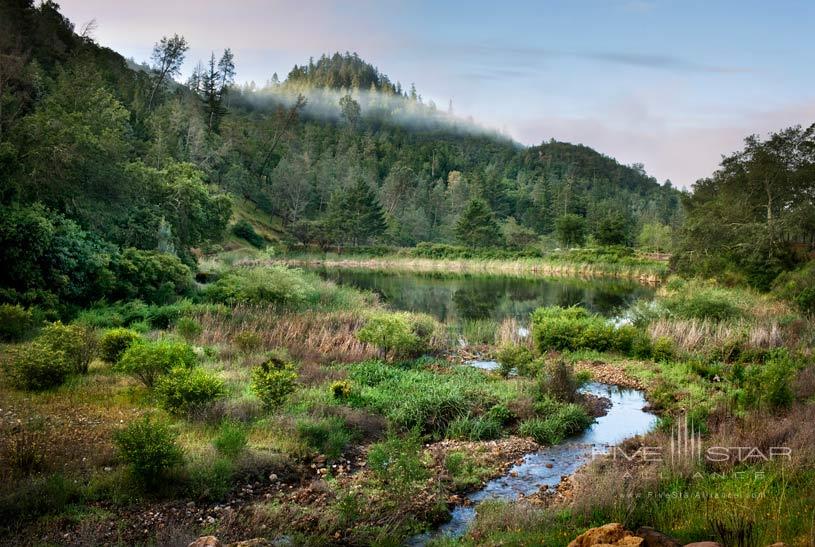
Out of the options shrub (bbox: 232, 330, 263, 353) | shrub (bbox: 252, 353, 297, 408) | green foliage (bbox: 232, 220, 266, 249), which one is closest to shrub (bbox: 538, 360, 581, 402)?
shrub (bbox: 252, 353, 297, 408)

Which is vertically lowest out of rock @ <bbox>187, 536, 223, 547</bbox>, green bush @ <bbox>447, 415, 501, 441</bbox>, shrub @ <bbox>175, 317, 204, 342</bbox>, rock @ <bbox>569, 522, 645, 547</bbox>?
green bush @ <bbox>447, 415, 501, 441</bbox>

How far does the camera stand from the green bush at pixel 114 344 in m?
14.2

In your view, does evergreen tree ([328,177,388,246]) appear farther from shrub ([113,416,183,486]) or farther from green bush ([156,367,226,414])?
shrub ([113,416,183,486])

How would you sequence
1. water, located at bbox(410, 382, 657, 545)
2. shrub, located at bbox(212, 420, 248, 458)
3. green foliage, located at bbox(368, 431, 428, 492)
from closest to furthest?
green foliage, located at bbox(368, 431, 428, 492) < water, located at bbox(410, 382, 657, 545) < shrub, located at bbox(212, 420, 248, 458)

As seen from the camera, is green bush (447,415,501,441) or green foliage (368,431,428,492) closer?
green foliage (368,431,428,492)

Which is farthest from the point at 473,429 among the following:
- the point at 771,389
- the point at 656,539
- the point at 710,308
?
the point at 710,308

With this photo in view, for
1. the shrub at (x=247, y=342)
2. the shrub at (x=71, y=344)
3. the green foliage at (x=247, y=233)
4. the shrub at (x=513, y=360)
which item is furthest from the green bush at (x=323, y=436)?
the green foliage at (x=247, y=233)

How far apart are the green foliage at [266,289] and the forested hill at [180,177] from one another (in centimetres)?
410

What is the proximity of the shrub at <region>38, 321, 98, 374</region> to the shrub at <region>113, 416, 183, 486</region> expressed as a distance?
5.60m

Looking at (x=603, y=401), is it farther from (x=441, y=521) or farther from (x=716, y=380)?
(x=441, y=521)

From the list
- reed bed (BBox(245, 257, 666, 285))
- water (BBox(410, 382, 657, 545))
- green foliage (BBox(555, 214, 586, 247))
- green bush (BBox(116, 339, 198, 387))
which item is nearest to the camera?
water (BBox(410, 382, 657, 545))

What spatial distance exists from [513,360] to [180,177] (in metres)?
28.3

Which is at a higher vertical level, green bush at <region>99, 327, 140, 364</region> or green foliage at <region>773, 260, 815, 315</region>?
green foliage at <region>773, 260, 815, 315</region>

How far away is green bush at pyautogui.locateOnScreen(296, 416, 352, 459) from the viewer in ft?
32.8
